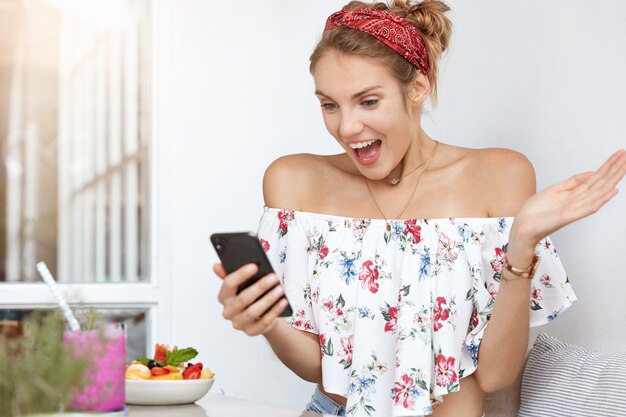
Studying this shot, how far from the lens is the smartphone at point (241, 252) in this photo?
4.48ft

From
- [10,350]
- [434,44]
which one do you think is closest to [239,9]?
[434,44]

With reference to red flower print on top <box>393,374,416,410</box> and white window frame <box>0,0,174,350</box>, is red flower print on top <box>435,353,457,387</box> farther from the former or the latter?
white window frame <box>0,0,174,350</box>

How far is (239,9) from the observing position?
2979 millimetres

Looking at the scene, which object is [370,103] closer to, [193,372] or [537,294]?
[537,294]

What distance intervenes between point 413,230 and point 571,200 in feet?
1.73

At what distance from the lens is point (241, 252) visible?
1.40 metres

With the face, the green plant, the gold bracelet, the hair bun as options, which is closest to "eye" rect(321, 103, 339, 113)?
the face

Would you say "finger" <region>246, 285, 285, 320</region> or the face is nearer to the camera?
"finger" <region>246, 285, 285, 320</region>

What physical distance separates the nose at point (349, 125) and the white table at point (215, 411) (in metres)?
0.60

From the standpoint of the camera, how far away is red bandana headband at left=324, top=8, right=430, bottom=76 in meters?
1.96

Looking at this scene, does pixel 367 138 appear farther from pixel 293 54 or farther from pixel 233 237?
pixel 293 54

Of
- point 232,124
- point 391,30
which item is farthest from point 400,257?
point 232,124

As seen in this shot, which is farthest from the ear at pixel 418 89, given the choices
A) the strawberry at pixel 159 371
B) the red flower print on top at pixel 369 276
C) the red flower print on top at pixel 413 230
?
the strawberry at pixel 159 371

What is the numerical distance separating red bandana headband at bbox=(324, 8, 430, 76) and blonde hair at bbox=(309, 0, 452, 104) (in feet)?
0.04
